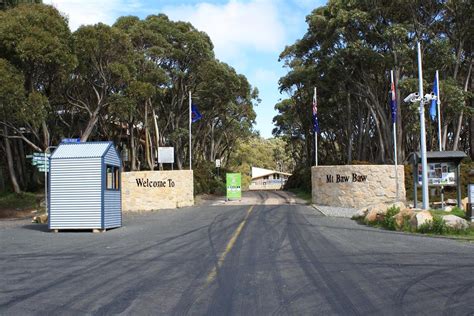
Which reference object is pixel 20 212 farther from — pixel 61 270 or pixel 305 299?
pixel 305 299

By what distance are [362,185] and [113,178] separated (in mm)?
12061

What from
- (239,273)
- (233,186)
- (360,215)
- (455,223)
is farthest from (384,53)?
(239,273)

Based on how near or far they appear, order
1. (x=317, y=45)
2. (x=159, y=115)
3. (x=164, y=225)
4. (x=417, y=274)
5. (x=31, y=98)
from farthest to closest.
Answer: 1. (x=159, y=115)
2. (x=317, y=45)
3. (x=31, y=98)
4. (x=164, y=225)
5. (x=417, y=274)

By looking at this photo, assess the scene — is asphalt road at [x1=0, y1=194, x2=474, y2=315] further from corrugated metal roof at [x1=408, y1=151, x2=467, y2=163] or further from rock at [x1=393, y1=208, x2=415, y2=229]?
corrugated metal roof at [x1=408, y1=151, x2=467, y2=163]

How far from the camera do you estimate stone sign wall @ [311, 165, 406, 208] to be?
2414 cm

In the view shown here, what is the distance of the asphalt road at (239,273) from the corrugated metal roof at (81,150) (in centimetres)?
326

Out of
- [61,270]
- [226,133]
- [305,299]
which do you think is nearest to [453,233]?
[305,299]

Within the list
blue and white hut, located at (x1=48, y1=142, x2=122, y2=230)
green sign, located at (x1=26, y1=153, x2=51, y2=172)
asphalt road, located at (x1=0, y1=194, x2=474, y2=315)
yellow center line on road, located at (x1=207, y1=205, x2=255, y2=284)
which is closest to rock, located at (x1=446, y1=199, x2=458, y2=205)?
asphalt road, located at (x1=0, y1=194, x2=474, y2=315)

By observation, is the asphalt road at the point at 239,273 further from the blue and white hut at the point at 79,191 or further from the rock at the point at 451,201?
the rock at the point at 451,201

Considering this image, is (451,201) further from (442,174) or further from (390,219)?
(390,219)

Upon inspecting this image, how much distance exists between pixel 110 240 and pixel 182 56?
26.5 metres

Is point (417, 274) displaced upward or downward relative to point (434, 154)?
downward

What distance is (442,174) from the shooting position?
780 inches

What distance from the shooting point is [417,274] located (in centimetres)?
890
